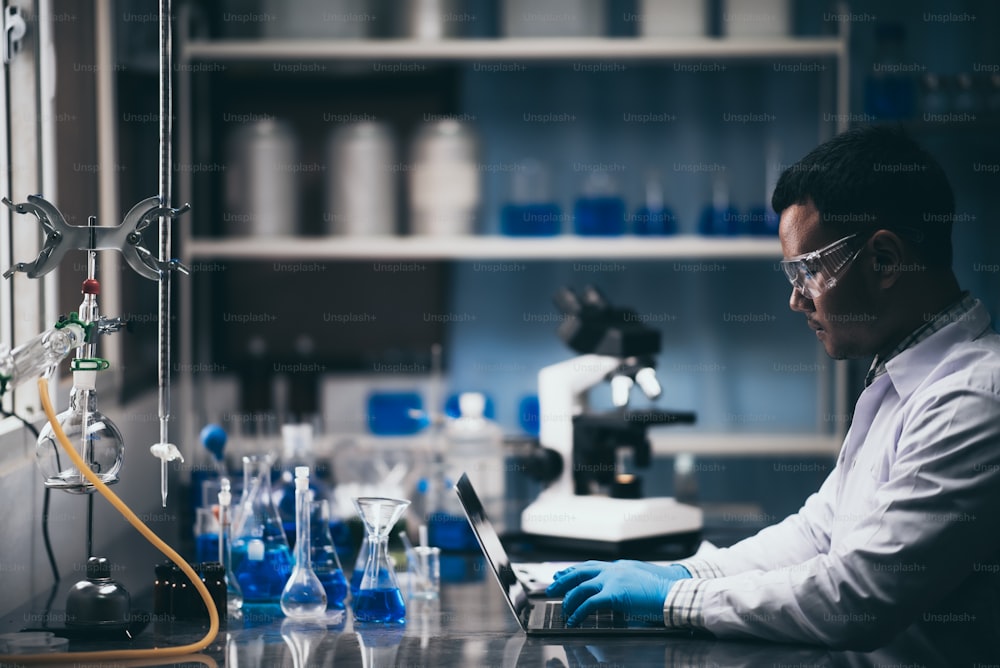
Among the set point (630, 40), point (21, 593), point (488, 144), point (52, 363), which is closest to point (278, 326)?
point (488, 144)

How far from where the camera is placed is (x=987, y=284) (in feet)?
10.5

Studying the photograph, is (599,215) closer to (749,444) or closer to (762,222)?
(762,222)

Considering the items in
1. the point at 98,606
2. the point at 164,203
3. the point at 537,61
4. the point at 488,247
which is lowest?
the point at 98,606

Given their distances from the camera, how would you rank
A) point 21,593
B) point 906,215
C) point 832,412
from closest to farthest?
point 906,215
point 21,593
point 832,412

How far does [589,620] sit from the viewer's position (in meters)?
1.56

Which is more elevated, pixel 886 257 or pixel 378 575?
pixel 886 257

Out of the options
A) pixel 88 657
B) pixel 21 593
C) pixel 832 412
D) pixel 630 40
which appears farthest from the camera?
pixel 832 412

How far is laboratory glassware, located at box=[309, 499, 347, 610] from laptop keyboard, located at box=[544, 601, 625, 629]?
0.31 metres

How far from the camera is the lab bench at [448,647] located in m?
1.37

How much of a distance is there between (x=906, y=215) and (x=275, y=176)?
188cm

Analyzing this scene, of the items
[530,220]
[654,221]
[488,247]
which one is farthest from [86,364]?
[654,221]

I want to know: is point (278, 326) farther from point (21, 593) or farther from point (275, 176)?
point (21, 593)

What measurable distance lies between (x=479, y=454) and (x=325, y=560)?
1.01 m

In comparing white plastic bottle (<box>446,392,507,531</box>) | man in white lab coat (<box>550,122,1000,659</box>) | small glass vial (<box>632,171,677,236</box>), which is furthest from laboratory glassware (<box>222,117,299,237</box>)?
man in white lab coat (<box>550,122,1000,659</box>)
